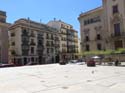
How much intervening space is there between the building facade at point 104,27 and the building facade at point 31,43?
15.8 meters

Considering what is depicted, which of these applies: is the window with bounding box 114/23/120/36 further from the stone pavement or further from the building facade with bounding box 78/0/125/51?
the stone pavement

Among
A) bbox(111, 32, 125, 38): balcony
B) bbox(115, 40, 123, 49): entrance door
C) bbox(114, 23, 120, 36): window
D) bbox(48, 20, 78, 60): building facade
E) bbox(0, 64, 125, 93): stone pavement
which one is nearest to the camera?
bbox(0, 64, 125, 93): stone pavement

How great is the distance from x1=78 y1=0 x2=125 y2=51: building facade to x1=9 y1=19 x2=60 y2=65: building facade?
1584 centimetres

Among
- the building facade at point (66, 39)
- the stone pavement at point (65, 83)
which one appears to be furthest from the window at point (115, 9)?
the building facade at point (66, 39)

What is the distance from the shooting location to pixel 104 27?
4456cm

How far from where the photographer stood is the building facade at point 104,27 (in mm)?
40750

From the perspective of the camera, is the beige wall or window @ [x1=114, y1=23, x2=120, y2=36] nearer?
window @ [x1=114, y1=23, x2=120, y2=36]

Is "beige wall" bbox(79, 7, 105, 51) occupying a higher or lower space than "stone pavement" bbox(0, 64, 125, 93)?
higher

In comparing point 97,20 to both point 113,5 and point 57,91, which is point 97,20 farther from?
point 57,91

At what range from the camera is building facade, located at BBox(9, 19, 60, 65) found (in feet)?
181

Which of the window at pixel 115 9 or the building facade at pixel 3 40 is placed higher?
the window at pixel 115 9

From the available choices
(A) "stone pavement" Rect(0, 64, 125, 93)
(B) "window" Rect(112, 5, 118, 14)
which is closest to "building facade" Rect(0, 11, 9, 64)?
(B) "window" Rect(112, 5, 118, 14)

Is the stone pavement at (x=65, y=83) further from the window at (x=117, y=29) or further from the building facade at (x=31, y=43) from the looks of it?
the building facade at (x=31, y=43)

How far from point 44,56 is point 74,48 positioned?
70.3 ft
